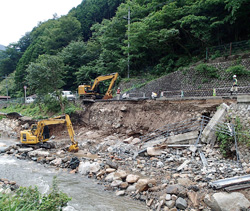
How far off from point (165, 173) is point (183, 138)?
10.7 feet

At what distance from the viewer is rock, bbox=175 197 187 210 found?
6.62 metres

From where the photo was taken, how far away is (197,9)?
19.7 m

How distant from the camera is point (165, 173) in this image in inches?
369

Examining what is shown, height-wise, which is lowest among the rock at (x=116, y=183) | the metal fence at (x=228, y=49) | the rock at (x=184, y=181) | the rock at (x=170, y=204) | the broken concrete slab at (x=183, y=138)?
the rock at (x=116, y=183)

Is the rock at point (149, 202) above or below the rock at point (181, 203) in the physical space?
below

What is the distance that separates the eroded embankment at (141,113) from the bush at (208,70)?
5539mm

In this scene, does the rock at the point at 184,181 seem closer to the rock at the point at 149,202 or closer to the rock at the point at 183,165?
the rock at the point at 183,165

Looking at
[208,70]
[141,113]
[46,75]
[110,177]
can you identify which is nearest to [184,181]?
[110,177]

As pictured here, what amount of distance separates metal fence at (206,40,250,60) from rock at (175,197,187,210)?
17148 mm

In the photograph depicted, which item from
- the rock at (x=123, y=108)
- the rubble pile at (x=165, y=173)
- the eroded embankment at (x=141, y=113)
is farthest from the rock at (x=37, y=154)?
the rock at (x=123, y=108)

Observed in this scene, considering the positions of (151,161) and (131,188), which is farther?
(151,161)

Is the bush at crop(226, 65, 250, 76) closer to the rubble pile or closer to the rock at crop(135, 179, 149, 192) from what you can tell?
the rubble pile

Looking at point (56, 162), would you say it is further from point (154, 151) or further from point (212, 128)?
point (212, 128)

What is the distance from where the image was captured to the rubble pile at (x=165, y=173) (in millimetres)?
6797
